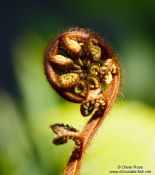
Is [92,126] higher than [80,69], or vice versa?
[80,69]

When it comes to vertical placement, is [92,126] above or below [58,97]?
below

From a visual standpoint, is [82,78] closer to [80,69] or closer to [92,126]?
[80,69]

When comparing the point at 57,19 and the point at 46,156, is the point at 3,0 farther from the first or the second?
the point at 46,156

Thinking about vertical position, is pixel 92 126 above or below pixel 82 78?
below

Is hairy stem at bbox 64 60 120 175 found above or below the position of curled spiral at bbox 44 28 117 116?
below

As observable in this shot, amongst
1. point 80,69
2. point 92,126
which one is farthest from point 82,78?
point 92,126
